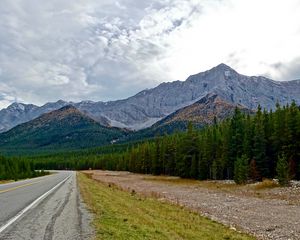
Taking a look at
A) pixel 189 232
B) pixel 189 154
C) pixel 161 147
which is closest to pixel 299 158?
pixel 189 154

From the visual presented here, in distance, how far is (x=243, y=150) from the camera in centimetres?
7062

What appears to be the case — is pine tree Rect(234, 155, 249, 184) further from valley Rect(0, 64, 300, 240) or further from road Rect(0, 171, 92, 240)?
road Rect(0, 171, 92, 240)

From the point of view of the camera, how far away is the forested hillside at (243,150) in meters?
60.8

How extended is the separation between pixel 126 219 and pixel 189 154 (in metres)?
75.3

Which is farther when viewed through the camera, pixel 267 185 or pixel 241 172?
pixel 241 172

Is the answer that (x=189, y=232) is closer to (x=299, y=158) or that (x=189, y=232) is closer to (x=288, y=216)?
(x=288, y=216)

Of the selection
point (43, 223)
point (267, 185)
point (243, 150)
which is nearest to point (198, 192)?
point (267, 185)

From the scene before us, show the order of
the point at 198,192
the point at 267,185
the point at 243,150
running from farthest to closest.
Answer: the point at 243,150, the point at 267,185, the point at 198,192

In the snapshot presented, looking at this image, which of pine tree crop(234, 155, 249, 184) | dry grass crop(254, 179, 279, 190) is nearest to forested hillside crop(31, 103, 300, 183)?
pine tree crop(234, 155, 249, 184)

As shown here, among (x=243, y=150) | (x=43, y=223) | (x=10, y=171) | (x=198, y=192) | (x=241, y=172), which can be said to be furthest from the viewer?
(x=10, y=171)

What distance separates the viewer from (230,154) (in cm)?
7519

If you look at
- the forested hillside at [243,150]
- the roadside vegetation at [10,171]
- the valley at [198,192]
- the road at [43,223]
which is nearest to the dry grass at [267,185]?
the valley at [198,192]

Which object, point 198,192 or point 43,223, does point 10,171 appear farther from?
point 43,223

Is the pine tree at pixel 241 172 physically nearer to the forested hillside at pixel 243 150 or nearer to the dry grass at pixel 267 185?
the forested hillside at pixel 243 150
